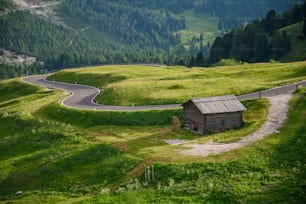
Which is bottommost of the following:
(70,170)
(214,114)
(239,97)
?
(70,170)

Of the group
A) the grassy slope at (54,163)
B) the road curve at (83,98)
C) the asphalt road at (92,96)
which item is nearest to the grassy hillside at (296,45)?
the asphalt road at (92,96)

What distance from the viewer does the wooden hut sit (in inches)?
2494

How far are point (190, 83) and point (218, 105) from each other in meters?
27.1

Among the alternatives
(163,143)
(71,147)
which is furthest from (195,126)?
(71,147)

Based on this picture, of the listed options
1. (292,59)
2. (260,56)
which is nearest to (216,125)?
(292,59)

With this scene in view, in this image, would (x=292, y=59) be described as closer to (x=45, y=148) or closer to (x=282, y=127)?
(x=282, y=127)

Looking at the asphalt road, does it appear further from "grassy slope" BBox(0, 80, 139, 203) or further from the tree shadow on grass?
the tree shadow on grass

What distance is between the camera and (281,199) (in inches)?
1638

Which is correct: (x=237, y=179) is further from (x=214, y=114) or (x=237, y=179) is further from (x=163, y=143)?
(x=214, y=114)

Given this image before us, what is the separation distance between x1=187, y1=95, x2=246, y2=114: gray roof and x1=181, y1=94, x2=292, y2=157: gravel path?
15.9 ft

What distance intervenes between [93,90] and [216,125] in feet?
160

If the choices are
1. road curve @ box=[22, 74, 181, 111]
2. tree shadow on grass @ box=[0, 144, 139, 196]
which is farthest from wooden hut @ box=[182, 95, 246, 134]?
tree shadow on grass @ box=[0, 144, 139, 196]

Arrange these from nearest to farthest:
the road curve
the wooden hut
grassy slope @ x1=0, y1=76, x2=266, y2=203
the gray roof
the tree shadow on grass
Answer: the tree shadow on grass → grassy slope @ x1=0, y1=76, x2=266, y2=203 → the wooden hut → the gray roof → the road curve

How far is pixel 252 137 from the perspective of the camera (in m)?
56.8
